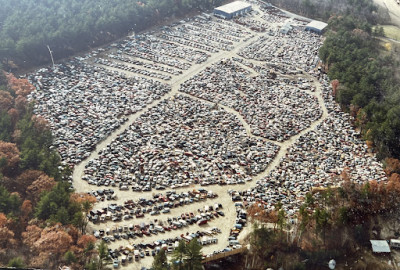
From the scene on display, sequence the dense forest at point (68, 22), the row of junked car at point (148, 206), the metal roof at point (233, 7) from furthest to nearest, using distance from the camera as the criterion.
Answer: the metal roof at point (233, 7) → the dense forest at point (68, 22) → the row of junked car at point (148, 206)

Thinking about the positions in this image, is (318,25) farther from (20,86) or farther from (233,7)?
(20,86)

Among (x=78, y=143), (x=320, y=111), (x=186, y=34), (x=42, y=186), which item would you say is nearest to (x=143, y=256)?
(x=42, y=186)

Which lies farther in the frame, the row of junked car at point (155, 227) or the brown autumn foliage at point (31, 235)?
the row of junked car at point (155, 227)

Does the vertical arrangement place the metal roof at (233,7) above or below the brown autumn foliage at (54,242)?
above

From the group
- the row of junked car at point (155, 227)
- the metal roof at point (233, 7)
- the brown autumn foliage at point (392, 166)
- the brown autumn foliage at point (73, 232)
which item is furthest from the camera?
the metal roof at point (233, 7)

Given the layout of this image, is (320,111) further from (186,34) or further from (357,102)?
(186,34)

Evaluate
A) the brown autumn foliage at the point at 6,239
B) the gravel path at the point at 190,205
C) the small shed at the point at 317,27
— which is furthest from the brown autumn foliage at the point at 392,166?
the small shed at the point at 317,27

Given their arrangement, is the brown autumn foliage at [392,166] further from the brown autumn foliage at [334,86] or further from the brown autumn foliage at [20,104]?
the brown autumn foliage at [20,104]
